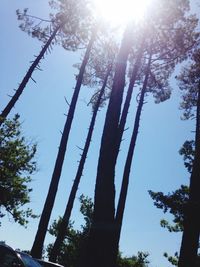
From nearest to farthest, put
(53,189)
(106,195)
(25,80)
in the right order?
(106,195) < (53,189) < (25,80)

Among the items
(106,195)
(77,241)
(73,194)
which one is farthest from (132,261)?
(106,195)

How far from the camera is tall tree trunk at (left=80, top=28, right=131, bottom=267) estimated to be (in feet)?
14.4

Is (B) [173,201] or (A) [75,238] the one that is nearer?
(B) [173,201]

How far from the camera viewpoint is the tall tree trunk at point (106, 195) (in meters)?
4.39

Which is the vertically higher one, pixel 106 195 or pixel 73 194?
A: pixel 73 194

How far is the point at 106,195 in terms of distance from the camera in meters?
4.82

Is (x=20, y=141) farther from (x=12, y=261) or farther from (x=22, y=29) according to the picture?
(x=12, y=261)

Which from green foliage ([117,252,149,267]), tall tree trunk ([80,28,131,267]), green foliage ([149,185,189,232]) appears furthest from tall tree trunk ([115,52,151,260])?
green foliage ([117,252,149,267])

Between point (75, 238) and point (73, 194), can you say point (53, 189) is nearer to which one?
point (73, 194)

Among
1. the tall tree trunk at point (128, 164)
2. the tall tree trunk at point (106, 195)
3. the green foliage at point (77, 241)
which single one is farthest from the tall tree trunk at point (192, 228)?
the green foliage at point (77, 241)

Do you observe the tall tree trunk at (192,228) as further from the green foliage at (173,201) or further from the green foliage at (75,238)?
the green foliage at (75,238)

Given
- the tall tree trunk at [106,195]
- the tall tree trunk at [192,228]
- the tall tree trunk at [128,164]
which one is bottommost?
the tall tree trunk at [106,195]

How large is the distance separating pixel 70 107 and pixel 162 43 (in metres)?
5.98

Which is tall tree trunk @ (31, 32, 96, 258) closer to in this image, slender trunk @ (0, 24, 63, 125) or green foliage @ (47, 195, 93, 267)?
slender trunk @ (0, 24, 63, 125)
